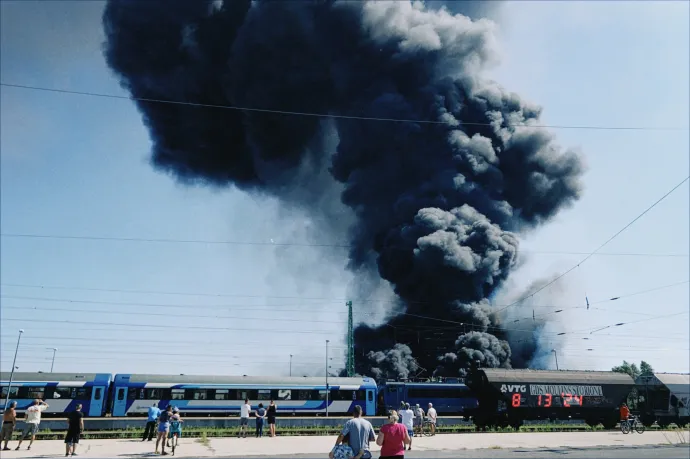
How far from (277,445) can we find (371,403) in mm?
20591

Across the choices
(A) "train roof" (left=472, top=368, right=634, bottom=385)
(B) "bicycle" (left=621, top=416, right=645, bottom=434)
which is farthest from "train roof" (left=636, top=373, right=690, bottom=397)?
(B) "bicycle" (left=621, top=416, right=645, bottom=434)

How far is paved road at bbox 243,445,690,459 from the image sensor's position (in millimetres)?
15672

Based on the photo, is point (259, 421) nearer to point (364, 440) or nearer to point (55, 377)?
point (364, 440)

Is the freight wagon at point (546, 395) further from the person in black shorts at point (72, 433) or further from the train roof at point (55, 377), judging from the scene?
the train roof at point (55, 377)

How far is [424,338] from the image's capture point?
2270 inches

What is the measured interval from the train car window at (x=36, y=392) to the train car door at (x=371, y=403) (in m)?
22.6

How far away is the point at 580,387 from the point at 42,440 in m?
31.1

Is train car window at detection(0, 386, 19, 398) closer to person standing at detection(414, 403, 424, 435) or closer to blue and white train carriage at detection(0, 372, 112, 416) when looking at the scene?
blue and white train carriage at detection(0, 372, 112, 416)

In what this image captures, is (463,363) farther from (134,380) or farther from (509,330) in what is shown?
(134,380)

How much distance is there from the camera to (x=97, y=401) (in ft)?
109

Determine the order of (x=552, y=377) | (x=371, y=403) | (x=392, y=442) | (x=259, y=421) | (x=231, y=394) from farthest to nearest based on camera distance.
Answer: (x=371, y=403) < (x=231, y=394) < (x=552, y=377) < (x=259, y=421) < (x=392, y=442)

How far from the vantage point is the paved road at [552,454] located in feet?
51.4

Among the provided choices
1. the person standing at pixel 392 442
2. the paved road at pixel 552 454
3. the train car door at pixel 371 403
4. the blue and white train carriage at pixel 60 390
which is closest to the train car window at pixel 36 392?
the blue and white train carriage at pixel 60 390

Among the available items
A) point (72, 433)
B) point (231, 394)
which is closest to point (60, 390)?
point (231, 394)
